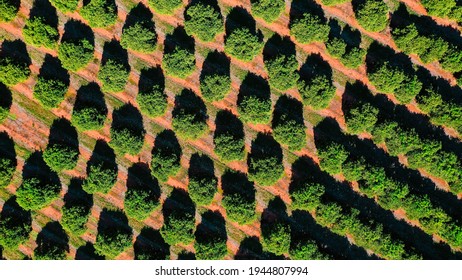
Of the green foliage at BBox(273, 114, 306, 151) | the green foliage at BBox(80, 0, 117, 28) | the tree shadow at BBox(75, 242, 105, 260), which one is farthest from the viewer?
the tree shadow at BBox(75, 242, 105, 260)

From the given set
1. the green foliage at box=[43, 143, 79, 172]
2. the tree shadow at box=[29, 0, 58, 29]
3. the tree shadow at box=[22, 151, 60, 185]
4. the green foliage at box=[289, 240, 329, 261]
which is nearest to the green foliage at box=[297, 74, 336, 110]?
the green foliage at box=[289, 240, 329, 261]

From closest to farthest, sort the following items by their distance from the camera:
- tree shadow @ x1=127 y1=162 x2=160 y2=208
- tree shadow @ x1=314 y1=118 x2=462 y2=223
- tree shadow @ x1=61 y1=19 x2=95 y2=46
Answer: tree shadow @ x1=61 y1=19 x2=95 y2=46, tree shadow @ x1=127 y1=162 x2=160 y2=208, tree shadow @ x1=314 y1=118 x2=462 y2=223

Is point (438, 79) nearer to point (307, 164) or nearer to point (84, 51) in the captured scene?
point (307, 164)

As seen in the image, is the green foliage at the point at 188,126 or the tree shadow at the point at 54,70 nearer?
the green foliage at the point at 188,126

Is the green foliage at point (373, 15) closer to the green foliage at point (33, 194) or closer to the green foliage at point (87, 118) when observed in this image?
the green foliage at point (87, 118)

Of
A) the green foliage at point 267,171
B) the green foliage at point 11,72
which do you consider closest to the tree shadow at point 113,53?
the green foliage at point 11,72

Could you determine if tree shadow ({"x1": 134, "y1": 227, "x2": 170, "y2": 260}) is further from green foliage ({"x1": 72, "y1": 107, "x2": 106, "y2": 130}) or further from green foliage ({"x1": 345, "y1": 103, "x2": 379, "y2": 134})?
green foliage ({"x1": 345, "y1": 103, "x2": 379, "y2": 134})

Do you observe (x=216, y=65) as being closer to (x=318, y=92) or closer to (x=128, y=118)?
(x=128, y=118)
